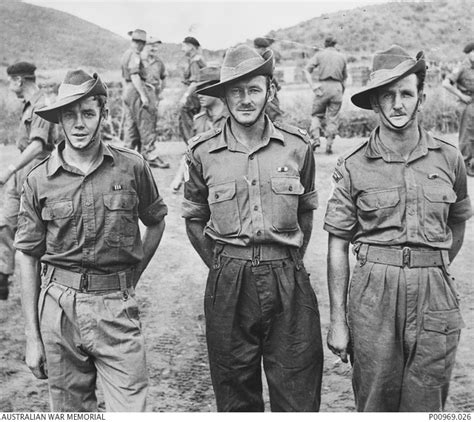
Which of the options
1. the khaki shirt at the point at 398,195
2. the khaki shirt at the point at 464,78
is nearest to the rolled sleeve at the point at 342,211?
the khaki shirt at the point at 398,195

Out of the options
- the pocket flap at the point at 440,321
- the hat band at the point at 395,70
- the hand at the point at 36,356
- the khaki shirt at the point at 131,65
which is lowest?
the hand at the point at 36,356

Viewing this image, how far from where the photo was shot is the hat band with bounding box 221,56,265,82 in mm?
3264

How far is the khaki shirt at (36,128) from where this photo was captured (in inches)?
206

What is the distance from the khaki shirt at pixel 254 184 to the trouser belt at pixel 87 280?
45 centimetres

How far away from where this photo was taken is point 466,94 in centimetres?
958

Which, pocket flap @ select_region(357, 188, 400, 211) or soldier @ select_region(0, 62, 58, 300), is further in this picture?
soldier @ select_region(0, 62, 58, 300)

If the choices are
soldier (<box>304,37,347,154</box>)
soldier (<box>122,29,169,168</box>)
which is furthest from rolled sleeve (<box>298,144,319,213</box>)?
soldier (<box>304,37,347,154</box>)

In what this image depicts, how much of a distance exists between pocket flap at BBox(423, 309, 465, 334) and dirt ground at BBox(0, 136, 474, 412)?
4.12 feet

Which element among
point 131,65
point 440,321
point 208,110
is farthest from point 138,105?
point 440,321

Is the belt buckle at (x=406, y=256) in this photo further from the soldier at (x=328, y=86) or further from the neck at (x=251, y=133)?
the soldier at (x=328, y=86)

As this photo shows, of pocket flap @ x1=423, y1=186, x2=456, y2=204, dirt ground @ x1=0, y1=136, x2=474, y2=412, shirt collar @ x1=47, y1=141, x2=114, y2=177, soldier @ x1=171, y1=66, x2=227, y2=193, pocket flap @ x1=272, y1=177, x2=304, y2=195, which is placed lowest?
dirt ground @ x1=0, y1=136, x2=474, y2=412

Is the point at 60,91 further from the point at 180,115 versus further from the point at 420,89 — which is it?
the point at 180,115

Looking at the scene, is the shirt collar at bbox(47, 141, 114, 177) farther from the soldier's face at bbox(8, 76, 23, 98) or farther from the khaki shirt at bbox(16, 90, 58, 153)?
the soldier's face at bbox(8, 76, 23, 98)

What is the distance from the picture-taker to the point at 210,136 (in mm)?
3385
